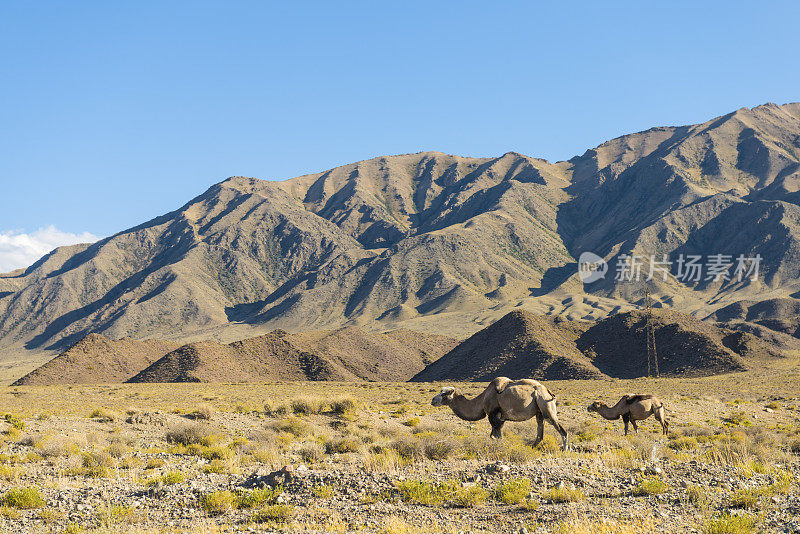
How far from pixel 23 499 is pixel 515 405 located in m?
11.2

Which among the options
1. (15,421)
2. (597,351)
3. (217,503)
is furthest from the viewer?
(597,351)

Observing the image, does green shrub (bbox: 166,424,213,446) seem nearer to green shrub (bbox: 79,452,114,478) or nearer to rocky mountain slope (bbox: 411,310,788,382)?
green shrub (bbox: 79,452,114,478)

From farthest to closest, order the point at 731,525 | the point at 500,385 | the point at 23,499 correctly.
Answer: the point at 500,385
the point at 23,499
the point at 731,525

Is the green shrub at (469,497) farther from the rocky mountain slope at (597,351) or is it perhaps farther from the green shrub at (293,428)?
the rocky mountain slope at (597,351)

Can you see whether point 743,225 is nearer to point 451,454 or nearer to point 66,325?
point 451,454

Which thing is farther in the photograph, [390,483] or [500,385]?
[500,385]

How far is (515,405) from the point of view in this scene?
15.7 meters

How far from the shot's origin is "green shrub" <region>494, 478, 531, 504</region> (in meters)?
11.0

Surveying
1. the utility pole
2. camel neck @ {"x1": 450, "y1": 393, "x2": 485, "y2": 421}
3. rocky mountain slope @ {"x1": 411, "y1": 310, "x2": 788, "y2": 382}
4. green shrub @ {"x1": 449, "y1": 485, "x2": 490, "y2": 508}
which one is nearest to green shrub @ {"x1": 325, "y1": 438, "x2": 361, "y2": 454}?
camel neck @ {"x1": 450, "y1": 393, "x2": 485, "y2": 421}

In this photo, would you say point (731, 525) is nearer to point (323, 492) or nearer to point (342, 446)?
point (323, 492)

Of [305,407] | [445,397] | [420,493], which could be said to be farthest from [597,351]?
[420,493]

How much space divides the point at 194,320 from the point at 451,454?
18205cm

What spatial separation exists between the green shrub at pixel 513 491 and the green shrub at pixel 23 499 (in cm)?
884

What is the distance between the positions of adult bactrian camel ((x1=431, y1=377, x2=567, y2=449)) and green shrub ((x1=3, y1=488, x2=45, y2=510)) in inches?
405
